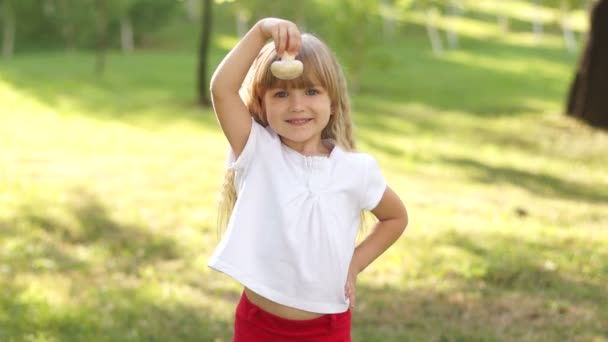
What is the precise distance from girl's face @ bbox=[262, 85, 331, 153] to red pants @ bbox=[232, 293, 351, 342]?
1.94 ft

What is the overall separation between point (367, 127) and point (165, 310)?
10843mm

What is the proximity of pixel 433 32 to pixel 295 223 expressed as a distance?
35.9 m

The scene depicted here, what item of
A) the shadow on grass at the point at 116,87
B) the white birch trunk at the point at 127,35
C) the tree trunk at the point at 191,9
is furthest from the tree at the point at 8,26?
the shadow on grass at the point at 116,87

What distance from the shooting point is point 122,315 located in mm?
4938

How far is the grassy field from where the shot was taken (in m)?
4.99

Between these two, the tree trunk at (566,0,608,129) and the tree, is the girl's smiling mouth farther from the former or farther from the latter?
the tree

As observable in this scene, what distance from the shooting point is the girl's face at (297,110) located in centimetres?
277

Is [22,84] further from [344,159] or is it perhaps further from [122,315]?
[344,159]

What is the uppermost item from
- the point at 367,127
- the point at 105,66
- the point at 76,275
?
the point at 76,275

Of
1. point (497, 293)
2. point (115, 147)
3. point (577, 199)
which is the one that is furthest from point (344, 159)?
point (115, 147)

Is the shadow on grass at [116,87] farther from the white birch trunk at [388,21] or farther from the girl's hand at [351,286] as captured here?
the girl's hand at [351,286]

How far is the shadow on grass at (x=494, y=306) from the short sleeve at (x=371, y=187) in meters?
2.03

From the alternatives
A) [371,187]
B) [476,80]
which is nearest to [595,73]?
[476,80]

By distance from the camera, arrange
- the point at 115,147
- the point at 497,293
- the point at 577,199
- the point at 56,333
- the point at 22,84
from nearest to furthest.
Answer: the point at 56,333 → the point at 497,293 → the point at 577,199 → the point at 115,147 → the point at 22,84
